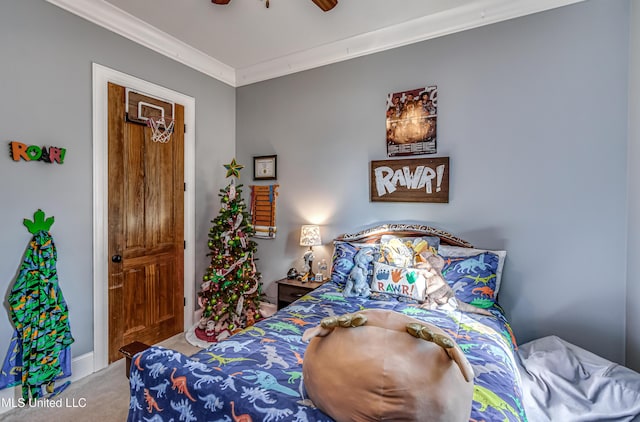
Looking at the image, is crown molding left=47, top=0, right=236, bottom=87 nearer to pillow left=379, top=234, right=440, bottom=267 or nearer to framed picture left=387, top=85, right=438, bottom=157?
framed picture left=387, top=85, right=438, bottom=157

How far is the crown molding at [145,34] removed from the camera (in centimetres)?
235

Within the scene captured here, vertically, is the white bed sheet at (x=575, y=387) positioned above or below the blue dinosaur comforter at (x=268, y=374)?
below

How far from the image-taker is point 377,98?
9.46 ft

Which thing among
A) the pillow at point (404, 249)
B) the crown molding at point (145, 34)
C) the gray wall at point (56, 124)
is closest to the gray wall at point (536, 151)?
the pillow at point (404, 249)

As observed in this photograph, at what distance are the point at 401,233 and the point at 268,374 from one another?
173 cm

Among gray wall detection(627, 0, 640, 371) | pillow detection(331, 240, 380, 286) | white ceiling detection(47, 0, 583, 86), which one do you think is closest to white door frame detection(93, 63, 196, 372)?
white ceiling detection(47, 0, 583, 86)

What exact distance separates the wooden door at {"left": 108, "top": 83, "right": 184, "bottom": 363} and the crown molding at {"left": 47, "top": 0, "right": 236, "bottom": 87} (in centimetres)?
49

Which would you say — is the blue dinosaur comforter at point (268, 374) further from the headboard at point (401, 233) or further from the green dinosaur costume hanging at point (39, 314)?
the green dinosaur costume hanging at point (39, 314)

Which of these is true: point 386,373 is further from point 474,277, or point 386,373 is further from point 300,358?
point 474,277

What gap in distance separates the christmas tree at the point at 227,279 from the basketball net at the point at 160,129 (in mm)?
786

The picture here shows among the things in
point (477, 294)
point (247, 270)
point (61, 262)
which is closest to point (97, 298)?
point (61, 262)

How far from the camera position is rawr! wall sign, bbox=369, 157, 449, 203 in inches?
102

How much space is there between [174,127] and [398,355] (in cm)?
305

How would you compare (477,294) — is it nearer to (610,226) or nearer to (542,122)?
(610,226)
